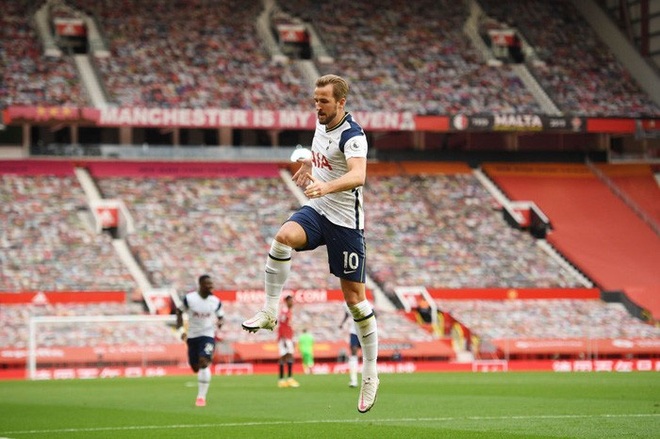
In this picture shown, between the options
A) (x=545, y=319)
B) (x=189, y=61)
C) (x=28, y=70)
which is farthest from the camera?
(x=189, y=61)

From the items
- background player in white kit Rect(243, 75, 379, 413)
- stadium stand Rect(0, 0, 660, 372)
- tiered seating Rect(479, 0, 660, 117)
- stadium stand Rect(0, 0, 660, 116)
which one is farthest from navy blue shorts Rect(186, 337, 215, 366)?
tiered seating Rect(479, 0, 660, 117)

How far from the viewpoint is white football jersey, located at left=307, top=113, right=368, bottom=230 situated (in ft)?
40.3

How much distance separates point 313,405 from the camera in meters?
22.0

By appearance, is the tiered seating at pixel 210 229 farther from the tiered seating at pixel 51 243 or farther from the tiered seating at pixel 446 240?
the tiered seating at pixel 446 240

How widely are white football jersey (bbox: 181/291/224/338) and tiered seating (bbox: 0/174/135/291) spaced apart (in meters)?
21.2

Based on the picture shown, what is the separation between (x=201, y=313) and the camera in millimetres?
22875

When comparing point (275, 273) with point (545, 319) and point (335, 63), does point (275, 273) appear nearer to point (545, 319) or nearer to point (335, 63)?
point (545, 319)

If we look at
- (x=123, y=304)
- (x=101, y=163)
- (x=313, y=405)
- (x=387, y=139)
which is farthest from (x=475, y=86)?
(x=313, y=405)

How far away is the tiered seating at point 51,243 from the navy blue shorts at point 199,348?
2114 cm

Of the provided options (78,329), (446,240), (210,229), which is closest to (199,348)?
(78,329)

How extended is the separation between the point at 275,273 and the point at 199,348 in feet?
35.3

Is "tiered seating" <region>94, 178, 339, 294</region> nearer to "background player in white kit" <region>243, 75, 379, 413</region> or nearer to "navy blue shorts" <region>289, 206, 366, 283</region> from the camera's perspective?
"background player in white kit" <region>243, 75, 379, 413</region>

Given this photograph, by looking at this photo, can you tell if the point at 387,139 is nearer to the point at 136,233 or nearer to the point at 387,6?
the point at 387,6

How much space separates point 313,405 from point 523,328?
2444 cm
